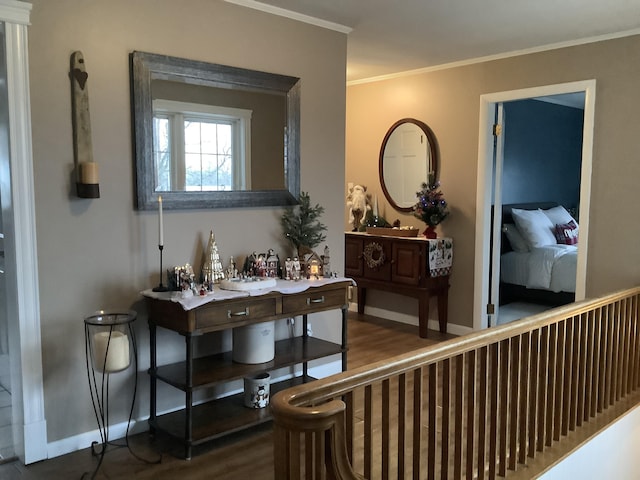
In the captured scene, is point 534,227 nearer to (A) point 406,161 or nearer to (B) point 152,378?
(A) point 406,161

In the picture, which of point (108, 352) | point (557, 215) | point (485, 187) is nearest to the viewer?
point (108, 352)

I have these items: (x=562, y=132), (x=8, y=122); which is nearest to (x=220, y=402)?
(x=8, y=122)

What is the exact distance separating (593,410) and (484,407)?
3.62ft

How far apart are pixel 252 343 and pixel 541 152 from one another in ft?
17.5

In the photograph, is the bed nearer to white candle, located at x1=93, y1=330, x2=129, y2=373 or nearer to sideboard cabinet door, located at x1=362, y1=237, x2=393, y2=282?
sideboard cabinet door, located at x1=362, y1=237, x2=393, y2=282

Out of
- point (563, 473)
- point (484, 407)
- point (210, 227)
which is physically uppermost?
point (210, 227)

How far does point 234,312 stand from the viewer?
113 inches

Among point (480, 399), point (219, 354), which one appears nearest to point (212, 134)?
point (219, 354)


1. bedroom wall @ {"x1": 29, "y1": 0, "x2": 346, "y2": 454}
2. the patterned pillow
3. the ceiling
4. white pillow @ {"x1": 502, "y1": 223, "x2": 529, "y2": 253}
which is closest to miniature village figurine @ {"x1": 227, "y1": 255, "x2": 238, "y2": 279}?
bedroom wall @ {"x1": 29, "y1": 0, "x2": 346, "y2": 454}

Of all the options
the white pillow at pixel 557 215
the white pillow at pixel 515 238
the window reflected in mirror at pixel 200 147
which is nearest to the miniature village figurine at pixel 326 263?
the window reflected in mirror at pixel 200 147

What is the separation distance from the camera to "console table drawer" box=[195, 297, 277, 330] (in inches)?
109

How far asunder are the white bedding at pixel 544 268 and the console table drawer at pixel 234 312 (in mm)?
3942

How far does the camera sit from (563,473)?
9.06 ft

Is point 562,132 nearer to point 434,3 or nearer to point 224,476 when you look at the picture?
point 434,3
